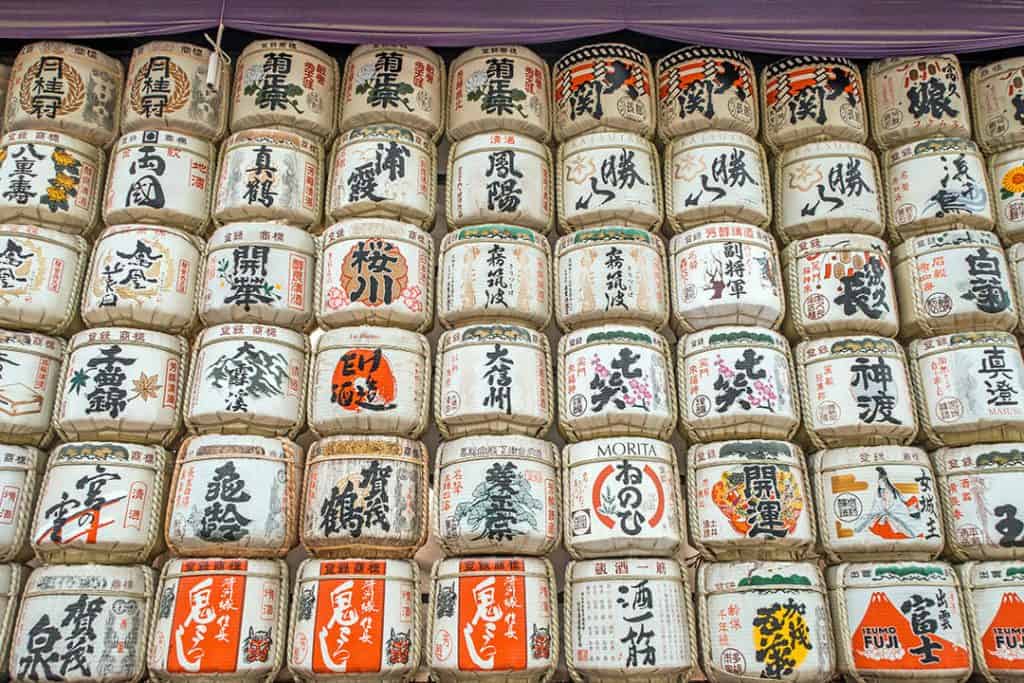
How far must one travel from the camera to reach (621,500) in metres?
→ 2.78

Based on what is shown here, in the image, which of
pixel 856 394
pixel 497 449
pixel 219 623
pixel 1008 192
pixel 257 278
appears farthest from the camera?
pixel 1008 192

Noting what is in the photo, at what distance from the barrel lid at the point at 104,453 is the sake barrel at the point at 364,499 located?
0.50 m

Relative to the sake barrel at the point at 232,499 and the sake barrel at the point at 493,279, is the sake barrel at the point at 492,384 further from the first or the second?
the sake barrel at the point at 232,499

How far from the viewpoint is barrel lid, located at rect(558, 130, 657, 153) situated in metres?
3.35

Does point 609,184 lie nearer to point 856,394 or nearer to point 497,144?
point 497,144

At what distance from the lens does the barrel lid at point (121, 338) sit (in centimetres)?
297

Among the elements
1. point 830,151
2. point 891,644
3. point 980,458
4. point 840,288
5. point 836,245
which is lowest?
point 891,644

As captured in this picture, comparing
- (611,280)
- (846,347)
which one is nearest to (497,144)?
(611,280)

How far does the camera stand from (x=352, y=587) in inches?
105

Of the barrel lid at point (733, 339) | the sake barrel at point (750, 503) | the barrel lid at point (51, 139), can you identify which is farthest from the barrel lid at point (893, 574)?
the barrel lid at point (51, 139)

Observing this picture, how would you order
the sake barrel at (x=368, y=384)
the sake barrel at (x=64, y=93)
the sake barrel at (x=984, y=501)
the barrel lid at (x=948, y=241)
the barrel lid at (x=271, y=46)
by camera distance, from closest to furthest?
the sake barrel at (x=984, y=501) → the sake barrel at (x=368, y=384) → the barrel lid at (x=948, y=241) → the sake barrel at (x=64, y=93) → the barrel lid at (x=271, y=46)

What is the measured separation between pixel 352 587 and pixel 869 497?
62.5 inches

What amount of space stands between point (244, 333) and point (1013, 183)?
9.13 ft

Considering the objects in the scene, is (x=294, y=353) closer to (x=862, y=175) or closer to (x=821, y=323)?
(x=821, y=323)
